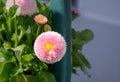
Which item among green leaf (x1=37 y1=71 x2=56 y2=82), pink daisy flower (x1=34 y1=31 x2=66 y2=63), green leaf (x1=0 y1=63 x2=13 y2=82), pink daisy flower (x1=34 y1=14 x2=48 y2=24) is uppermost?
pink daisy flower (x1=34 y1=14 x2=48 y2=24)

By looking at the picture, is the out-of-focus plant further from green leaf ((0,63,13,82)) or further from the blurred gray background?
the blurred gray background

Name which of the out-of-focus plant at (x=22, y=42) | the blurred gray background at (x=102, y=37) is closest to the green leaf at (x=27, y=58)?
the out-of-focus plant at (x=22, y=42)

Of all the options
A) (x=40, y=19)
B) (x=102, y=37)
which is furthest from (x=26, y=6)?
(x=102, y=37)

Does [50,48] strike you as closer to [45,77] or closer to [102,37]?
[45,77]

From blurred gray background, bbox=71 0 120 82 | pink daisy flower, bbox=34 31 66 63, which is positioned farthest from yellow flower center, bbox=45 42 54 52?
blurred gray background, bbox=71 0 120 82

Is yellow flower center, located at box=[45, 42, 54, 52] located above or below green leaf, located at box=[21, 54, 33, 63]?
above

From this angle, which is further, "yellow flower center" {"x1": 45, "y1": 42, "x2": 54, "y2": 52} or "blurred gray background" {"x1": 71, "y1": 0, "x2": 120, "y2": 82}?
"blurred gray background" {"x1": 71, "y1": 0, "x2": 120, "y2": 82}

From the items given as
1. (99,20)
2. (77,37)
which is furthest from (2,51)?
(99,20)

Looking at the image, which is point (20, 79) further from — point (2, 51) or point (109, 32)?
point (109, 32)

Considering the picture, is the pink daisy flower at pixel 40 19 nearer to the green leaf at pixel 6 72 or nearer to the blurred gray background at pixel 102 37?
the green leaf at pixel 6 72
